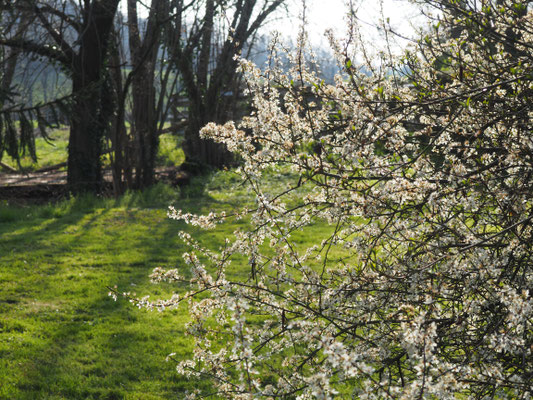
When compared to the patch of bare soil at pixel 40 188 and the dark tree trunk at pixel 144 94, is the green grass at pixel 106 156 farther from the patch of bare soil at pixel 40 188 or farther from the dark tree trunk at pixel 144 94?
the dark tree trunk at pixel 144 94

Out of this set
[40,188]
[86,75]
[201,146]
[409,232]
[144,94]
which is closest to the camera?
[409,232]

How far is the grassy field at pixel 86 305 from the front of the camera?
453cm

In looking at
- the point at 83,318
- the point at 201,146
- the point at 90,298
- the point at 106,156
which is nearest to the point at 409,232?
the point at 83,318

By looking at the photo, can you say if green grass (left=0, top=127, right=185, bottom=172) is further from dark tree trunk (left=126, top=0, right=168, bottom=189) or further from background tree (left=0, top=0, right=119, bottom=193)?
background tree (left=0, top=0, right=119, bottom=193)

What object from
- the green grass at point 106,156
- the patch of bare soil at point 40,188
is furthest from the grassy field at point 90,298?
the green grass at point 106,156

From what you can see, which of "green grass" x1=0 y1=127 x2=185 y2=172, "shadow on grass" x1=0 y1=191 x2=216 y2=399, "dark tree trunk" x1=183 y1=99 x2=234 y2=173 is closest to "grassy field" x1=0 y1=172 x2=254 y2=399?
"shadow on grass" x1=0 y1=191 x2=216 y2=399

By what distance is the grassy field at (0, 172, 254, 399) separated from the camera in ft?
14.9

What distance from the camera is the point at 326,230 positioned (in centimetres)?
988

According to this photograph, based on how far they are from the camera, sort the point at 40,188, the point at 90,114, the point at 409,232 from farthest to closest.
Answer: the point at 40,188 < the point at 90,114 < the point at 409,232

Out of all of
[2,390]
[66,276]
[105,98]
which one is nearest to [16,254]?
[66,276]

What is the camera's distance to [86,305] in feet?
20.3

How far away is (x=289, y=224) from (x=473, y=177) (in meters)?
1.12

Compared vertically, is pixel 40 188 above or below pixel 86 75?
below

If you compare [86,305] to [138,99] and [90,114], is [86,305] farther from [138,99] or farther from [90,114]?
[138,99]
